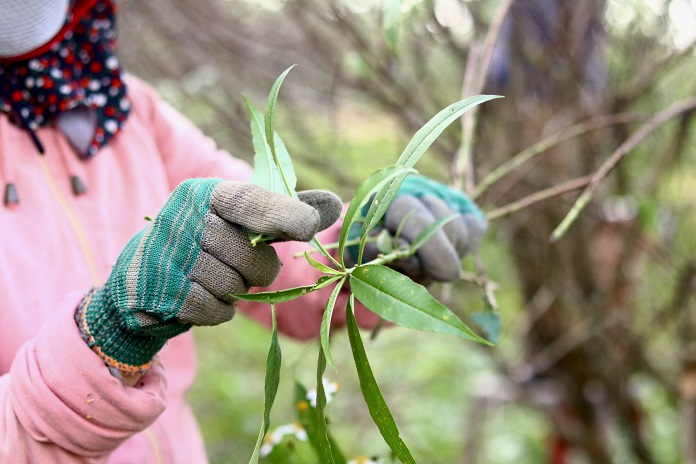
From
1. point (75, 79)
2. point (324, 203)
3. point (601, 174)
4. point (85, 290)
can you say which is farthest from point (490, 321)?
point (75, 79)

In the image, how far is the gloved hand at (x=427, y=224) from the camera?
1.22 m

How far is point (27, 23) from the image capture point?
1188 mm

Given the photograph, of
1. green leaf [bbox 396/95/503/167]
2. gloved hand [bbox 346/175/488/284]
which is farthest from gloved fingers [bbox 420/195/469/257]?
green leaf [bbox 396/95/503/167]

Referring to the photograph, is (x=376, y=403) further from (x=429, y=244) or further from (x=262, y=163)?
(x=429, y=244)

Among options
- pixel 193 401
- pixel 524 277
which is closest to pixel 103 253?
pixel 524 277

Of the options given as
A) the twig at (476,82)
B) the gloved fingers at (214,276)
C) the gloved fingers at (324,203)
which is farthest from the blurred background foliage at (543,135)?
the gloved fingers at (214,276)

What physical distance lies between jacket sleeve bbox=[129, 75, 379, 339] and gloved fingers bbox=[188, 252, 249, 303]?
480mm

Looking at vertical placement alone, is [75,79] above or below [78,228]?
above

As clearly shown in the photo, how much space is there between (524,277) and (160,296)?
6.22 ft

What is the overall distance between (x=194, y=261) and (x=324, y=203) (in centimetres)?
18

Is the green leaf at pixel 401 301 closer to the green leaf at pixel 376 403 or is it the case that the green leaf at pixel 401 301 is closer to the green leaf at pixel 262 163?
the green leaf at pixel 376 403

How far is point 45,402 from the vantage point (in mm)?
983

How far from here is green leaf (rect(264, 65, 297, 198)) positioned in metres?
0.83

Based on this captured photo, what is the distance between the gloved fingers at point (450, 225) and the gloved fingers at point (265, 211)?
416mm
